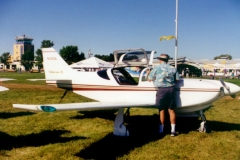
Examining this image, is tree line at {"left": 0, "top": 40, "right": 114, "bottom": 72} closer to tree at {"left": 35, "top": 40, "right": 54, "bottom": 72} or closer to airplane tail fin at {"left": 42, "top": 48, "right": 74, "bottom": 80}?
tree at {"left": 35, "top": 40, "right": 54, "bottom": 72}

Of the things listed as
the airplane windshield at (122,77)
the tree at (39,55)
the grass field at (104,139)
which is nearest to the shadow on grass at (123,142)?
the grass field at (104,139)

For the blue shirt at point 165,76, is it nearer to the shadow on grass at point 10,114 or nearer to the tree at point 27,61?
the shadow on grass at point 10,114

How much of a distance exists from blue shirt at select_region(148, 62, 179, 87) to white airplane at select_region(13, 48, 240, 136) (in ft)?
1.07

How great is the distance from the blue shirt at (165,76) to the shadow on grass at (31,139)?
2426 millimetres

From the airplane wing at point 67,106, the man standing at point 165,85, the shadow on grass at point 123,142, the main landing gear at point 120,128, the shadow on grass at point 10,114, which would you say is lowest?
the shadow on grass at point 123,142

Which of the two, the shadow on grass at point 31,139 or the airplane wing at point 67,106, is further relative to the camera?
the shadow on grass at point 31,139

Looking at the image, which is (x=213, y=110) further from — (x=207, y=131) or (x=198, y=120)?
(x=207, y=131)

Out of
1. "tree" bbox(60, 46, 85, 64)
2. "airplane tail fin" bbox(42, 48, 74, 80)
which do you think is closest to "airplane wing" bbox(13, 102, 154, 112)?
"airplane tail fin" bbox(42, 48, 74, 80)

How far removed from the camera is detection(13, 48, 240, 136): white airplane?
5.45 metres

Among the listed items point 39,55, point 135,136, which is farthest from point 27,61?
point 135,136

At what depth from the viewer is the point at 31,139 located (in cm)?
539

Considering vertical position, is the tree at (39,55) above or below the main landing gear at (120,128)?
above

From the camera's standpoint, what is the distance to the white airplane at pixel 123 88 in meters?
5.45

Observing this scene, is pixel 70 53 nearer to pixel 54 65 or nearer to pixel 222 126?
pixel 54 65
